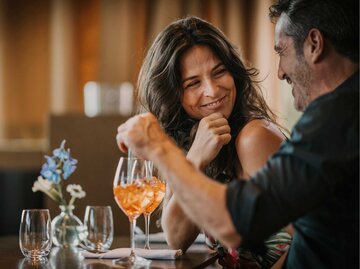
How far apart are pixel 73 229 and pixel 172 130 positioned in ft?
1.66

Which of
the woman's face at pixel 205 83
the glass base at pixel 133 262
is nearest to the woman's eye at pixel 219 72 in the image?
the woman's face at pixel 205 83

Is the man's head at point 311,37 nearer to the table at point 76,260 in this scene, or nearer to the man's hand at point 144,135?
the man's hand at point 144,135

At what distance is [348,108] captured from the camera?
4.22ft

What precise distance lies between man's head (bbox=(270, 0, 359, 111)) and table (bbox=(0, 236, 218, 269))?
453mm

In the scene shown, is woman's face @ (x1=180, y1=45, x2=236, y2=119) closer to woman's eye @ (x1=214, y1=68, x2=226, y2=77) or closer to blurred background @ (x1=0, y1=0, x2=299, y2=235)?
woman's eye @ (x1=214, y1=68, x2=226, y2=77)

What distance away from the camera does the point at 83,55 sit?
5.08 m

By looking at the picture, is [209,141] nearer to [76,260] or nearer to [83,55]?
[76,260]

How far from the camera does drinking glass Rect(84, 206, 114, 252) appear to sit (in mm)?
1822

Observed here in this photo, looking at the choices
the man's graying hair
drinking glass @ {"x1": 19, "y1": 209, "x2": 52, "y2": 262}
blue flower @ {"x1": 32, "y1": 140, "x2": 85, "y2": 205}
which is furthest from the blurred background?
the man's graying hair

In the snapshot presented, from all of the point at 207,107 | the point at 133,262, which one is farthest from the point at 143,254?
the point at 207,107

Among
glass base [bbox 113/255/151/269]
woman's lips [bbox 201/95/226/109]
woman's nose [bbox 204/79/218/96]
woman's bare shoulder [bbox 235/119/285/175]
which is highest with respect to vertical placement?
woman's nose [bbox 204/79/218/96]

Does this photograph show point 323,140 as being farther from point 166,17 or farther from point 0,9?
point 0,9

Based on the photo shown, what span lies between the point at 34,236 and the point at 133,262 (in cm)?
Answer: 27

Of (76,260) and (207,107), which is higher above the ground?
(207,107)
